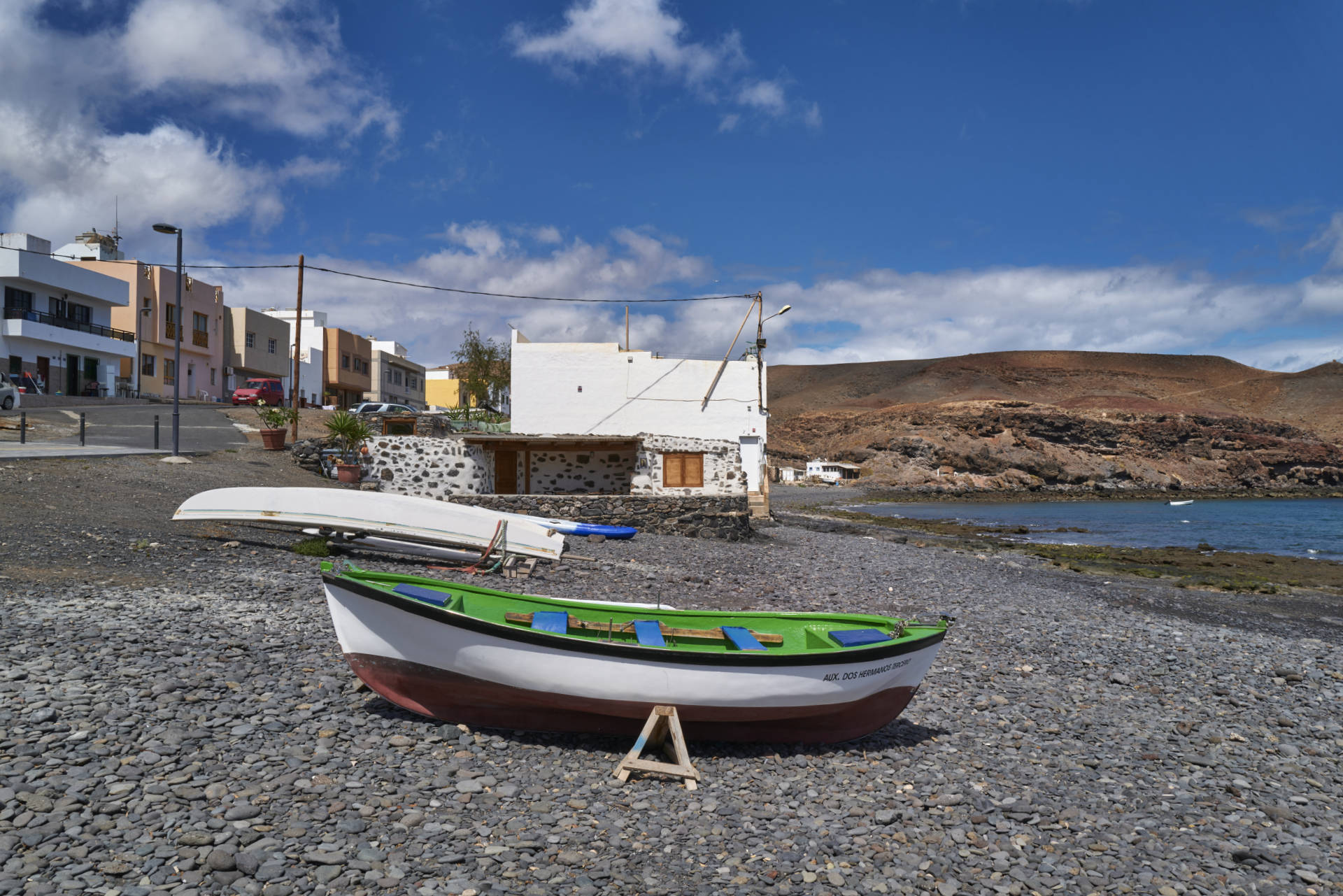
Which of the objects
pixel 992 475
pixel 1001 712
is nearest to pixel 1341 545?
pixel 1001 712

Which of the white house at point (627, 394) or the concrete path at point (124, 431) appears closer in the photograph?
the concrete path at point (124, 431)

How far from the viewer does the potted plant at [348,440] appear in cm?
2155

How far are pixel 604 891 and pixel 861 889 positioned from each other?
1485 mm

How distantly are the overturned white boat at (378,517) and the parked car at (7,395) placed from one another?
81.5ft

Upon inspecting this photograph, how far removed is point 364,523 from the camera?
1366cm

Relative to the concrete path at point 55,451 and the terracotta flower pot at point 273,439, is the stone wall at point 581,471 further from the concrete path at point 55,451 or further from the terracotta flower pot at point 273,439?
the concrete path at point 55,451

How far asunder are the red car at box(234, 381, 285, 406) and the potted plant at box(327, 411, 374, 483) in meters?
25.5

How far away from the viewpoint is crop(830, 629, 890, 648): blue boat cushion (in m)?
6.38

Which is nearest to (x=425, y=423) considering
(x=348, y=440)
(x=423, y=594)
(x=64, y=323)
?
(x=348, y=440)

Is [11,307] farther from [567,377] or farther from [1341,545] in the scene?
[1341,545]

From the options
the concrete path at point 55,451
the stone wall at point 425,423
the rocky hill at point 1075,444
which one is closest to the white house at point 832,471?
the rocky hill at point 1075,444

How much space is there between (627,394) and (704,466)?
18.1ft

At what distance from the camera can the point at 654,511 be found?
20.8m

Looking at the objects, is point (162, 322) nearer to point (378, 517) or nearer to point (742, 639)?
point (378, 517)
